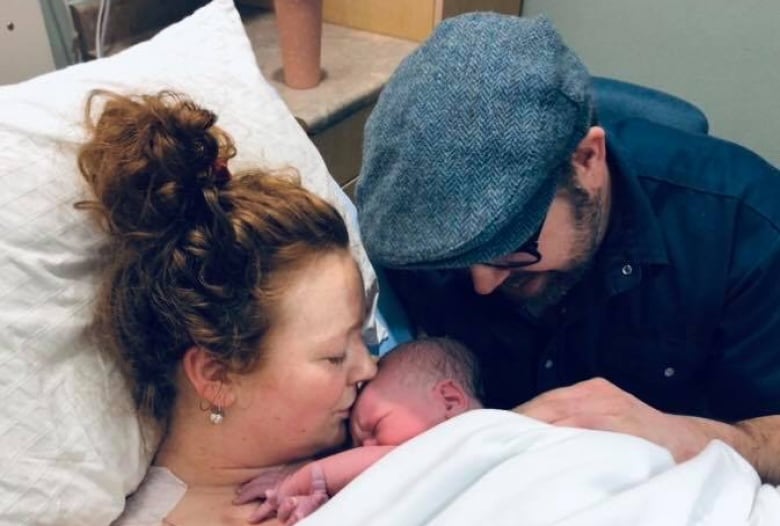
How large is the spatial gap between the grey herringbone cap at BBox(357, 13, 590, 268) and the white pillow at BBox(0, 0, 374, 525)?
Result: 357mm

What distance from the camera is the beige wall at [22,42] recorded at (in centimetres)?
149

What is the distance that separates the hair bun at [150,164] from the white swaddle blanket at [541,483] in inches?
16.0

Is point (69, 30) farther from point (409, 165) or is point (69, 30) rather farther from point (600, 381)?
point (600, 381)

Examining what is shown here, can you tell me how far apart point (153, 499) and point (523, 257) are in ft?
1.95

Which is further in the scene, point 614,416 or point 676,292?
point 676,292

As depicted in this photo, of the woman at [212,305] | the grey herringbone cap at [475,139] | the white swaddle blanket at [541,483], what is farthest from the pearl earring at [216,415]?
the grey herringbone cap at [475,139]

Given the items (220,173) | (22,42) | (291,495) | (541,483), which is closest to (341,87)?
(22,42)

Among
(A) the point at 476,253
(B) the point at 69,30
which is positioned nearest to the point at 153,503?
(A) the point at 476,253

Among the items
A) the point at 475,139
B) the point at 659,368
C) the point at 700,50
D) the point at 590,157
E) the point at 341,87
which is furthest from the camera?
the point at 700,50

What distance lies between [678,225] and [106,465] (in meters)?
0.84

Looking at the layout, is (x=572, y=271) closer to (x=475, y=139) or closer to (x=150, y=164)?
(x=475, y=139)

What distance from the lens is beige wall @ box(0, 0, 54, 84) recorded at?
4.89 ft

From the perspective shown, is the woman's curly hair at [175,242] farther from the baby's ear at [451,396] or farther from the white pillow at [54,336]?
the baby's ear at [451,396]

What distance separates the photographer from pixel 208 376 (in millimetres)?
1025
